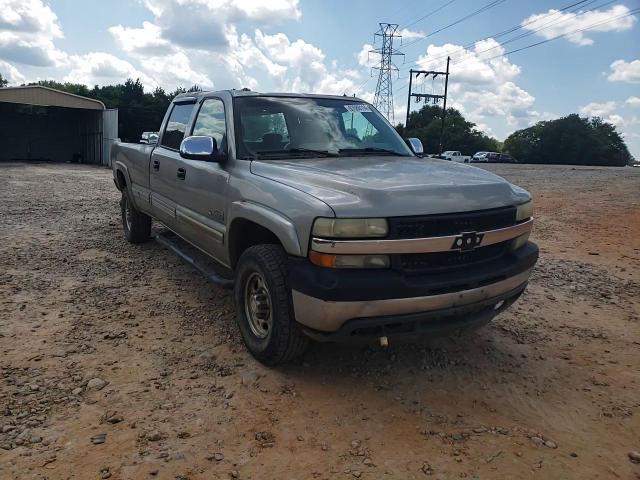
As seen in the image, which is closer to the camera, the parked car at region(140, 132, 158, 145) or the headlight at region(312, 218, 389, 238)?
the headlight at region(312, 218, 389, 238)

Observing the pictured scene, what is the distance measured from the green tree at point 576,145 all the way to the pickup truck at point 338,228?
248 feet

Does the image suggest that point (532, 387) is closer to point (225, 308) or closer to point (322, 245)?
point (322, 245)

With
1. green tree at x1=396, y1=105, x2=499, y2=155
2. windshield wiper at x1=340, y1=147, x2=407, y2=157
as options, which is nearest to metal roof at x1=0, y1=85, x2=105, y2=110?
windshield wiper at x1=340, y1=147, x2=407, y2=157

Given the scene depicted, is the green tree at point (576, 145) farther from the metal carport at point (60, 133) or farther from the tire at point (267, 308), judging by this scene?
the tire at point (267, 308)

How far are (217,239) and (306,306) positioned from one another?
1.43m

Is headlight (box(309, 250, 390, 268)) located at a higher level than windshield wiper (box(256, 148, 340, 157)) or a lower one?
lower

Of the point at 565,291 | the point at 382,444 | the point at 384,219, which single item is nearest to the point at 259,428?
the point at 382,444

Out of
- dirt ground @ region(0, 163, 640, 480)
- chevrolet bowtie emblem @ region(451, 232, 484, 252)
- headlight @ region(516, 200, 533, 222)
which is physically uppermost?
headlight @ region(516, 200, 533, 222)

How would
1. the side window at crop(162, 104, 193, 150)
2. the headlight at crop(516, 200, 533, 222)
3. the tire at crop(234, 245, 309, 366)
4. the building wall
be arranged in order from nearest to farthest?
the tire at crop(234, 245, 309, 366)
the headlight at crop(516, 200, 533, 222)
the side window at crop(162, 104, 193, 150)
the building wall

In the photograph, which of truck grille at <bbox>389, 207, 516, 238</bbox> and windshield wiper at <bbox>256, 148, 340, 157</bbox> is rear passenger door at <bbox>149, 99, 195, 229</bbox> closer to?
windshield wiper at <bbox>256, 148, 340, 157</bbox>

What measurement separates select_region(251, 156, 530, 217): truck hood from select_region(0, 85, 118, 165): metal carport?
26655mm

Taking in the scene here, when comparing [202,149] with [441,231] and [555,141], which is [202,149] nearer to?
[441,231]

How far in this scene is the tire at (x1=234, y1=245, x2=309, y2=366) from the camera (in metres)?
3.21

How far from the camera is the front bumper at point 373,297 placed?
2.84m
